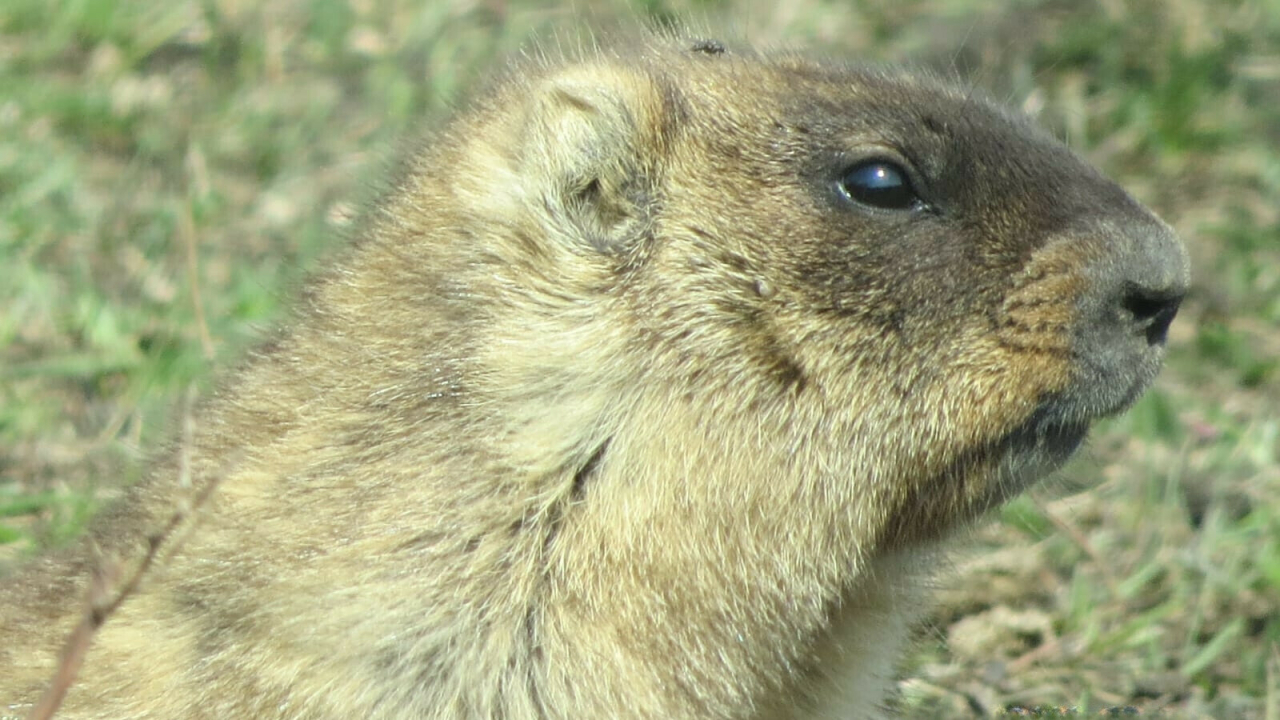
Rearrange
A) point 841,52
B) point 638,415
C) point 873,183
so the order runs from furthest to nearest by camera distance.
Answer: point 841,52, point 873,183, point 638,415

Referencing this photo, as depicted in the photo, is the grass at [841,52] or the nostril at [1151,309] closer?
the nostril at [1151,309]

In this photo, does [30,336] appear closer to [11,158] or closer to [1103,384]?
[11,158]

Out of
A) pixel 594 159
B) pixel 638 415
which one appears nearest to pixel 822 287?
pixel 638 415

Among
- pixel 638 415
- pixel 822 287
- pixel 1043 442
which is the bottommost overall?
pixel 638 415

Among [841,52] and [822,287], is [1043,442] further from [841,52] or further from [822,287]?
[841,52]

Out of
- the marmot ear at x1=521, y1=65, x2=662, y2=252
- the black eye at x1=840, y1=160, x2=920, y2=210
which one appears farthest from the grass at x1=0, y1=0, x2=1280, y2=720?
the black eye at x1=840, y1=160, x2=920, y2=210

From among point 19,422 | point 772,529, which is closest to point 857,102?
point 772,529

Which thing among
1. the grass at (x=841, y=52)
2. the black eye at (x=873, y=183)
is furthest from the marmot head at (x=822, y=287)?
the grass at (x=841, y=52)

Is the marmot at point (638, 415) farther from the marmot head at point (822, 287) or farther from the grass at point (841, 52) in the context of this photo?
the grass at point (841, 52)
